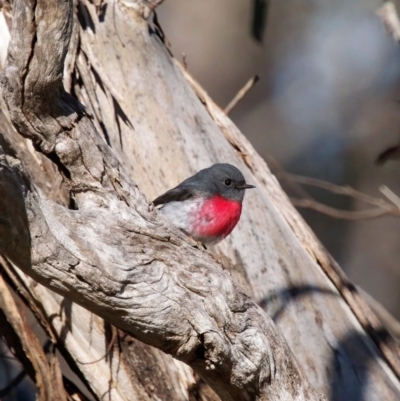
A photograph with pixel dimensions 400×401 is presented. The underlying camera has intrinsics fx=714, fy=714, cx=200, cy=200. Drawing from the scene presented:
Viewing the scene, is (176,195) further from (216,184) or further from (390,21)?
(390,21)

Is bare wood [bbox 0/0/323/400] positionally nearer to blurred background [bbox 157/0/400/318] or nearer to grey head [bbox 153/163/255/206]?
grey head [bbox 153/163/255/206]

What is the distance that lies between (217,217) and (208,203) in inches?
13.6

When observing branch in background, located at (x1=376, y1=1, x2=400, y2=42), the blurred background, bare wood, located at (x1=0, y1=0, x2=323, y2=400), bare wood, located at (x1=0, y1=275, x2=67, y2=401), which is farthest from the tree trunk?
the blurred background

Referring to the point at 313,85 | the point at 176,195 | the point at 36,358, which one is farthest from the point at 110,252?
the point at 313,85

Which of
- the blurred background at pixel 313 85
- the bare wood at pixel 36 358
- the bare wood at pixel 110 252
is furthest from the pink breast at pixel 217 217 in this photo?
the blurred background at pixel 313 85

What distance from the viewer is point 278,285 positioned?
4.79m

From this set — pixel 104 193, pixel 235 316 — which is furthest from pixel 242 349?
pixel 104 193

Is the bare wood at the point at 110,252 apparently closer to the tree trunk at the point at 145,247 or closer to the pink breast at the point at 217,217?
the tree trunk at the point at 145,247

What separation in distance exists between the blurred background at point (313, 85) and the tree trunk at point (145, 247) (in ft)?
21.7

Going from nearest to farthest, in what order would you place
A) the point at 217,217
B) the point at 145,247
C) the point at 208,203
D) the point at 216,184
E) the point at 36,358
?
1. the point at 145,247
2. the point at 36,358
3. the point at 217,217
4. the point at 216,184
5. the point at 208,203

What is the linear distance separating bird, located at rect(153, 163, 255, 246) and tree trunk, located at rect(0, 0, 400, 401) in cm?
10

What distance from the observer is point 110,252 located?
280 centimetres

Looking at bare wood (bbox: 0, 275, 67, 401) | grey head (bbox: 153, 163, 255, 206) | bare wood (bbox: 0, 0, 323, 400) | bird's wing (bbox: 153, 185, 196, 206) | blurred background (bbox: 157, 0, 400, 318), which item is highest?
blurred background (bbox: 157, 0, 400, 318)

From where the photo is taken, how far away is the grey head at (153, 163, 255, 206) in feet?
16.7
